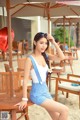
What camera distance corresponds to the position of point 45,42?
284 cm

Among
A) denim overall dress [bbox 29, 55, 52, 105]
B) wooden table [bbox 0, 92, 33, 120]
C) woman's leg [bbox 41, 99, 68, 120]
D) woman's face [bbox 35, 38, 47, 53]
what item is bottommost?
wooden table [bbox 0, 92, 33, 120]

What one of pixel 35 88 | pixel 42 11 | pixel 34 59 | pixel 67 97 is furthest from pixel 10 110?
pixel 42 11

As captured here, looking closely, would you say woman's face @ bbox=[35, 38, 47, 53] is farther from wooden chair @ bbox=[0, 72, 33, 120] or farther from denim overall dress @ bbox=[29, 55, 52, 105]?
wooden chair @ bbox=[0, 72, 33, 120]

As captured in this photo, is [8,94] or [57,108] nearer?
[57,108]

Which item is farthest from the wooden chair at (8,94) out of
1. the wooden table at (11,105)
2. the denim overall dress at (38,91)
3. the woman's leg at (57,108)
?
the woman's leg at (57,108)

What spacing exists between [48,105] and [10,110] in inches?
19.4

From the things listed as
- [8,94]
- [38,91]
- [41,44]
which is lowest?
[8,94]

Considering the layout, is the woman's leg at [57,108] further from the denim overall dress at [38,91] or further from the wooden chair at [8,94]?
the wooden chair at [8,94]

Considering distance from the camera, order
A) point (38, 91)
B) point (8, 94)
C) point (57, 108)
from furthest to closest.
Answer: point (8, 94) → point (38, 91) → point (57, 108)

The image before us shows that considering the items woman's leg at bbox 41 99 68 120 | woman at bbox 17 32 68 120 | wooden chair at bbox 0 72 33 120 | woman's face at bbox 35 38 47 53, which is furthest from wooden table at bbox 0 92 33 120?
woman's face at bbox 35 38 47 53

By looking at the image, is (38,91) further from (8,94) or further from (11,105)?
(8,94)

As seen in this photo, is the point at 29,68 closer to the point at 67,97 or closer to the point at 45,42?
the point at 45,42

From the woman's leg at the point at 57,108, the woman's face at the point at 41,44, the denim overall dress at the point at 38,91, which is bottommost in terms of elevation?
the woman's leg at the point at 57,108

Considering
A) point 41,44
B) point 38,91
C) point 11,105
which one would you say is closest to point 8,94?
point 11,105
